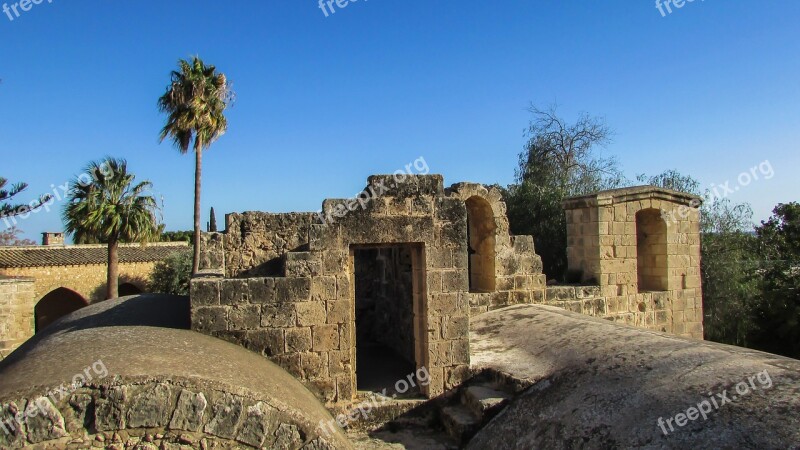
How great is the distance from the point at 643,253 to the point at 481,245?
361 centimetres

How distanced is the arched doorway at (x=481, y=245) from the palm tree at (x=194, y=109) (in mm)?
13398

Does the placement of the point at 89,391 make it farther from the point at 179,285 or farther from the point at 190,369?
the point at 179,285

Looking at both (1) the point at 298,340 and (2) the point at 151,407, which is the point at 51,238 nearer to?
(1) the point at 298,340

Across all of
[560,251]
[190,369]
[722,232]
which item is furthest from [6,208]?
[722,232]

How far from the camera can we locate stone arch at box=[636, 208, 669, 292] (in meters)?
10.7

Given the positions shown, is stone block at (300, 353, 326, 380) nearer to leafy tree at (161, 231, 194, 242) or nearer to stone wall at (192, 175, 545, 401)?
stone wall at (192, 175, 545, 401)

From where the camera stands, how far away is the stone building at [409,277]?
572cm

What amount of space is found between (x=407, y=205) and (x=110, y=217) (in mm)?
19318

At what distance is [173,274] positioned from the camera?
27.9 meters

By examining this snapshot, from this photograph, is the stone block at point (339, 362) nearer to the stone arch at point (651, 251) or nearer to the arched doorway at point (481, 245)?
the arched doorway at point (481, 245)

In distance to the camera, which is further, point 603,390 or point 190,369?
point 603,390

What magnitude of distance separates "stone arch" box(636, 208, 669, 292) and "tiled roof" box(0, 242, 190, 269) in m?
22.7

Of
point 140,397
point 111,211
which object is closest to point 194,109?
point 111,211

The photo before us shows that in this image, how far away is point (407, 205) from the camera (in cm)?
620
